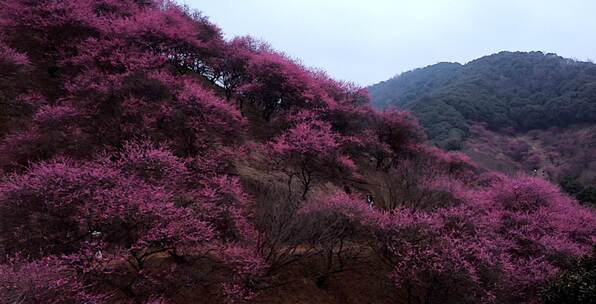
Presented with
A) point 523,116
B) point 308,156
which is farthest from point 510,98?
point 308,156

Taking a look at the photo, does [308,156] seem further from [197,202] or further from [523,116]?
[523,116]

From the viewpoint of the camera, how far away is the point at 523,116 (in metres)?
60.9

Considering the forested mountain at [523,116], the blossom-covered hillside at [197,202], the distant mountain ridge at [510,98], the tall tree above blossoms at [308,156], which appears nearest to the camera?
the blossom-covered hillside at [197,202]

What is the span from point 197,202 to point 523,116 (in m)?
62.7

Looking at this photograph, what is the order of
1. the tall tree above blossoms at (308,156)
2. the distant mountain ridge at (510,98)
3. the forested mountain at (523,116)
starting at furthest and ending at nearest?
the distant mountain ridge at (510,98) → the forested mountain at (523,116) → the tall tree above blossoms at (308,156)

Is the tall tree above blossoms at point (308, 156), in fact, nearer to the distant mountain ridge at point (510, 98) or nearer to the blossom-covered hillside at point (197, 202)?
the blossom-covered hillside at point (197, 202)

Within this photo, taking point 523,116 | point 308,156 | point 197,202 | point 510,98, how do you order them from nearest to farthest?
point 197,202 < point 308,156 < point 523,116 < point 510,98

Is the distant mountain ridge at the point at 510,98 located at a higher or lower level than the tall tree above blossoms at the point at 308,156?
higher

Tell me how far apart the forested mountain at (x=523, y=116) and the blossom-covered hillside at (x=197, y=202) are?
30735mm

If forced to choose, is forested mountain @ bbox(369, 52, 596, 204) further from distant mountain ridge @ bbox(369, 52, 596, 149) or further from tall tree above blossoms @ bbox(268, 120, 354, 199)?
tall tree above blossoms @ bbox(268, 120, 354, 199)

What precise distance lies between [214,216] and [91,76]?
968 cm

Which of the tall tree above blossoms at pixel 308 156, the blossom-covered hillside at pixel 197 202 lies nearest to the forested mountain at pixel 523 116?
the blossom-covered hillside at pixel 197 202

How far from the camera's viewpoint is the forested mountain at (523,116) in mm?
50531

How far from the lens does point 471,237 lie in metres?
13.8
